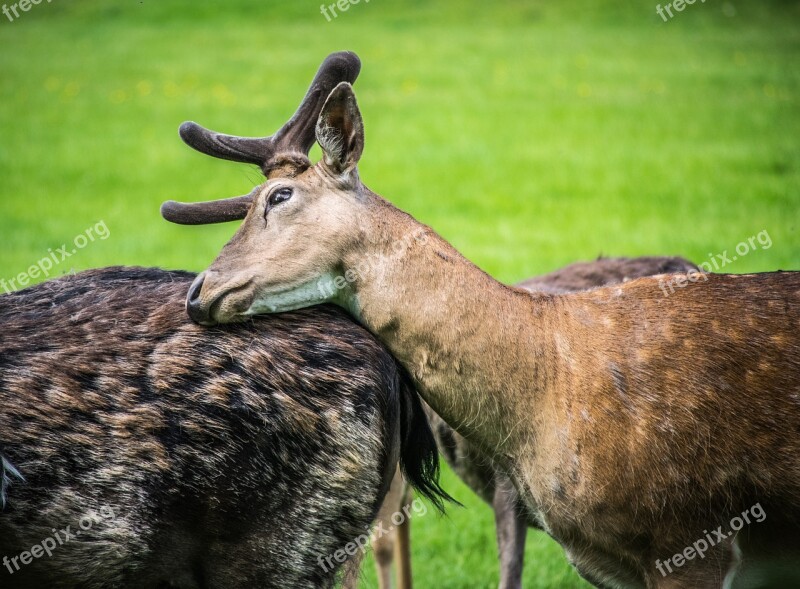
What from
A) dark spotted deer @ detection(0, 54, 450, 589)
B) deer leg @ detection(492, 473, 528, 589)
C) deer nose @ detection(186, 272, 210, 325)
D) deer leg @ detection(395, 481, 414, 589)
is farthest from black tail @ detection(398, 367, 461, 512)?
deer leg @ detection(395, 481, 414, 589)

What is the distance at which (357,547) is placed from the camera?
4.65 meters

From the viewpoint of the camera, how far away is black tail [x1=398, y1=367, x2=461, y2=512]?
15.9 feet

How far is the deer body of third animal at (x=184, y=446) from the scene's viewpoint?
4.23 m

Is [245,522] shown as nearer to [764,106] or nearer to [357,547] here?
[357,547]

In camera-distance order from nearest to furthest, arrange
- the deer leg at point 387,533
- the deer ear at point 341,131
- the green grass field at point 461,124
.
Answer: the deer ear at point 341,131
the deer leg at point 387,533
the green grass field at point 461,124

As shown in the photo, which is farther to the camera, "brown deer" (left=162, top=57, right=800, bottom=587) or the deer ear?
the deer ear

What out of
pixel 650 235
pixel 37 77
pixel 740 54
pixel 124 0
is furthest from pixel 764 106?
pixel 124 0

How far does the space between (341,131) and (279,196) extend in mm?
411

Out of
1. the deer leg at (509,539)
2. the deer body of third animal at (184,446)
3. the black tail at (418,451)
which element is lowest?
the deer leg at (509,539)

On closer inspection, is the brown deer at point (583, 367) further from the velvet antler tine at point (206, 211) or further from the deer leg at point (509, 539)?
the deer leg at point (509, 539)

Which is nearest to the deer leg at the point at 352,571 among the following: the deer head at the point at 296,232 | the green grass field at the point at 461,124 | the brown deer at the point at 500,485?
the brown deer at the point at 500,485

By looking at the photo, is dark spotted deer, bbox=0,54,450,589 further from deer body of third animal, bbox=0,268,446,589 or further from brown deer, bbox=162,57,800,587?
brown deer, bbox=162,57,800,587

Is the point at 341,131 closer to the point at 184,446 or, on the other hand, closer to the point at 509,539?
the point at 184,446

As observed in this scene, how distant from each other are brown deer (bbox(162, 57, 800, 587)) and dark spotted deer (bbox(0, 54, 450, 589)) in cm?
22
